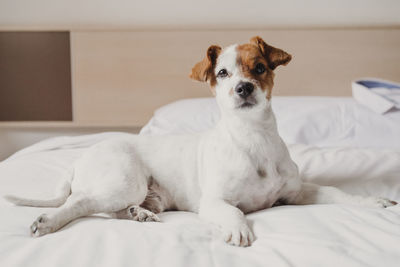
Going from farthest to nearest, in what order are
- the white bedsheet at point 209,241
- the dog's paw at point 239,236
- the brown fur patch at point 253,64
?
the brown fur patch at point 253,64, the dog's paw at point 239,236, the white bedsheet at point 209,241

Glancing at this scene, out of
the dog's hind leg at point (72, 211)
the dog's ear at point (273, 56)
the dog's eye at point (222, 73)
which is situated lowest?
the dog's hind leg at point (72, 211)

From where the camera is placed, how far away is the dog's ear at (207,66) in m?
1.51

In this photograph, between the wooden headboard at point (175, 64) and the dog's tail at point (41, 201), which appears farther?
the wooden headboard at point (175, 64)

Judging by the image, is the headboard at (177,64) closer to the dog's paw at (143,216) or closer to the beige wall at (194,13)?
the beige wall at (194,13)

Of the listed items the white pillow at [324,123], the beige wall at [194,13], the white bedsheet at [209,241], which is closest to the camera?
the white bedsheet at [209,241]

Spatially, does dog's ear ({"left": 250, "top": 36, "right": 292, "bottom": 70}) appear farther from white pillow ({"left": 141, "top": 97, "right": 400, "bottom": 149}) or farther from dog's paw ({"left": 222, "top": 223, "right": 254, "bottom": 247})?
white pillow ({"left": 141, "top": 97, "right": 400, "bottom": 149})

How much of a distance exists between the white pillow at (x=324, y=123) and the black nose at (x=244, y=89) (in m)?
1.24

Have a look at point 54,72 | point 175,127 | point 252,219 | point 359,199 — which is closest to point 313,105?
point 175,127

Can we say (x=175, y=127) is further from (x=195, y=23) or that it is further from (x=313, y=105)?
(x=195, y=23)

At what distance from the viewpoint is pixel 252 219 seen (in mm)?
1254

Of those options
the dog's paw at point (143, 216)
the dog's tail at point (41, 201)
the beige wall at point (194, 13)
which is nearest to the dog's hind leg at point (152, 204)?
the dog's paw at point (143, 216)

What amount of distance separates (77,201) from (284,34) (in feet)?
8.91

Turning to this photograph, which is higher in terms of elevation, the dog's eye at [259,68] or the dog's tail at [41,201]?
the dog's eye at [259,68]

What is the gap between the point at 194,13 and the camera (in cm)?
371
